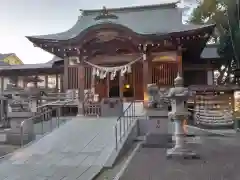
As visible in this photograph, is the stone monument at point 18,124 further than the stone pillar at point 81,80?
No

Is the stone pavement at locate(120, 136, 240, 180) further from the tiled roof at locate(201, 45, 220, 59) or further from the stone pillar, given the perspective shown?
the tiled roof at locate(201, 45, 220, 59)

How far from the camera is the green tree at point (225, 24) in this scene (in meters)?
16.6

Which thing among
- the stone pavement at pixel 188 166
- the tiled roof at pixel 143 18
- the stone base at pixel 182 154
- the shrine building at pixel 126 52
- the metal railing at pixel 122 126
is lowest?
the stone pavement at pixel 188 166

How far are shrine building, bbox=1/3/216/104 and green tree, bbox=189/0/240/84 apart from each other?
4.49 feet

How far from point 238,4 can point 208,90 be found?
225 inches

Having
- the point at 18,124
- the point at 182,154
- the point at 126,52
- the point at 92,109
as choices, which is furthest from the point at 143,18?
the point at 182,154

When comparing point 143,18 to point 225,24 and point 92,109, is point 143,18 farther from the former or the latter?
point 92,109

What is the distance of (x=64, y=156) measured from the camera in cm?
858

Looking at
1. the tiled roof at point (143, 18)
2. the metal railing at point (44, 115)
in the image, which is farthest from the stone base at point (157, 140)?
the tiled roof at point (143, 18)

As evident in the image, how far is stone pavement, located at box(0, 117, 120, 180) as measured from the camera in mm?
7125

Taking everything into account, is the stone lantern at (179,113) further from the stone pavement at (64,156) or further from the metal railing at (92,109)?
the metal railing at (92,109)

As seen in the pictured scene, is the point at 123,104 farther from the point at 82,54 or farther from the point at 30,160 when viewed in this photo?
the point at 30,160

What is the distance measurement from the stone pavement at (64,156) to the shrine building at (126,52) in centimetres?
517

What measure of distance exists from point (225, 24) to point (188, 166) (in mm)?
13529
